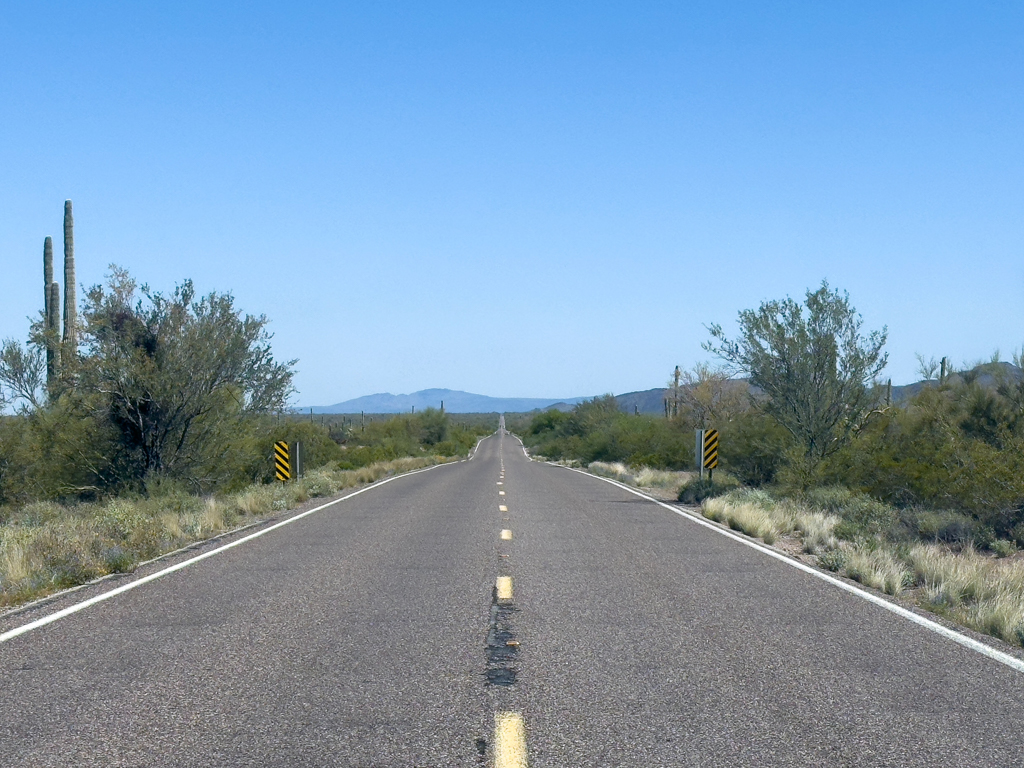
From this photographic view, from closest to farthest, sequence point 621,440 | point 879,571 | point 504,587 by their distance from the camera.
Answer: point 504,587 < point 879,571 < point 621,440

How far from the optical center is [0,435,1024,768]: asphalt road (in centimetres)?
534

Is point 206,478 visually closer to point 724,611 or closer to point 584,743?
point 724,611

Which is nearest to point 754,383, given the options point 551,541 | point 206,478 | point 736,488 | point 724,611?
point 736,488

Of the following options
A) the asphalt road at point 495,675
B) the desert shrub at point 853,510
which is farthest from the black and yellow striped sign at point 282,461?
the asphalt road at point 495,675

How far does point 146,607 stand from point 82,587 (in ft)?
5.66

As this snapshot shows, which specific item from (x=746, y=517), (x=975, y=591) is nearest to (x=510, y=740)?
(x=975, y=591)

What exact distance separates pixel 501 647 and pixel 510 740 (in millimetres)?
2340

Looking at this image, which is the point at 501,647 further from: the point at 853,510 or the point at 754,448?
the point at 754,448

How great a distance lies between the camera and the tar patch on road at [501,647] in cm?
685

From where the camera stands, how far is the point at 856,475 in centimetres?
2173

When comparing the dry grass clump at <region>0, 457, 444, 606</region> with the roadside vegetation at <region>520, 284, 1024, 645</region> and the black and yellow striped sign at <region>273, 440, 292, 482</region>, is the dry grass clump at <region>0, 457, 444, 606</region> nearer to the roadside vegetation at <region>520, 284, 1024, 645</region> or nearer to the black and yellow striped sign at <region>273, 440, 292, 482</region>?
the black and yellow striped sign at <region>273, 440, 292, 482</region>

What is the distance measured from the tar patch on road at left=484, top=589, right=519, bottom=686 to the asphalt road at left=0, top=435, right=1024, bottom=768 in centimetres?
3

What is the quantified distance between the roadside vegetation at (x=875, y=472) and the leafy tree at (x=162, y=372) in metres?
11.6

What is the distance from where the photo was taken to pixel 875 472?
2133 cm
